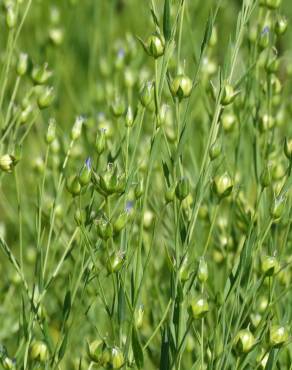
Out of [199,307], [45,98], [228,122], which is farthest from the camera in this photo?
[228,122]

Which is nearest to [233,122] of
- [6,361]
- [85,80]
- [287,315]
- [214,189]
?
[214,189]

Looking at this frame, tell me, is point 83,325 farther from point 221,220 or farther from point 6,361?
point 6,361

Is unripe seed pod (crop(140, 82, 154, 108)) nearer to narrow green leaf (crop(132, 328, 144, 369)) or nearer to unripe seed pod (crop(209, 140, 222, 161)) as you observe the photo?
unripe seed pod (crop(209, 140, 222, 161))

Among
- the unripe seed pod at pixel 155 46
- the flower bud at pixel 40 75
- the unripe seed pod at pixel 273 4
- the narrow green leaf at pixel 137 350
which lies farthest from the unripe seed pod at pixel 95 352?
the unripe seed pod at pixel 273 4

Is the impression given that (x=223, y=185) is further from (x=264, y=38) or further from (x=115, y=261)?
(x=264, y=38)

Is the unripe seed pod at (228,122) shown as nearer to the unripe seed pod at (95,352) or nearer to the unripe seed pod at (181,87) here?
the unripe seed pod at (181,87)

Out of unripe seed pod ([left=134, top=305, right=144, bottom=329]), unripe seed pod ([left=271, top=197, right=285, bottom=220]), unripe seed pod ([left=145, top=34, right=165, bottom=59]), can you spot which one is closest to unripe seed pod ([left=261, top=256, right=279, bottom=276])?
unripe seed pod ([left=271, top=197, right=285, bottom=220])

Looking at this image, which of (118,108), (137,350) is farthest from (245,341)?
(118,108)
